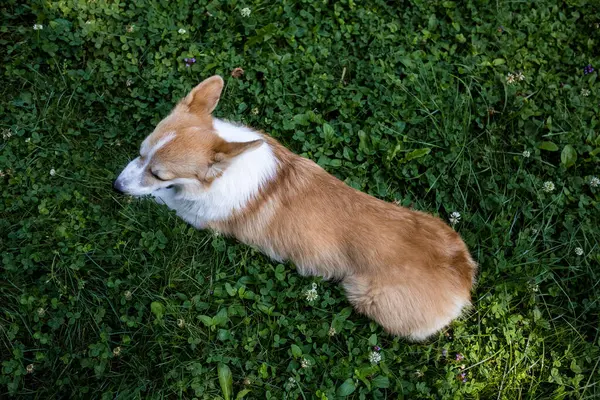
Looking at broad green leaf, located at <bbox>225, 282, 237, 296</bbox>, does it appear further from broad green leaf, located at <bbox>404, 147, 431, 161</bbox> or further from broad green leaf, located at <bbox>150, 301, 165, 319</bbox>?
broad green leaf, located at <bbox>404, 147, 431, 161</bbox>

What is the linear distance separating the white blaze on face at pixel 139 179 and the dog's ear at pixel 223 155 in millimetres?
269

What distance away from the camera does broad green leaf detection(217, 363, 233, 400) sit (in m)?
3.06

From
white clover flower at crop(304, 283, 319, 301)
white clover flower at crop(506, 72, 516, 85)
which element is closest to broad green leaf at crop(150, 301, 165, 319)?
white clover flower at crop(304, 283, 319, 301)

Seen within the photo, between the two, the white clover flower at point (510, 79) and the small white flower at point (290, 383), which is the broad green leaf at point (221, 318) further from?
the white clover flower at point (510, 79)

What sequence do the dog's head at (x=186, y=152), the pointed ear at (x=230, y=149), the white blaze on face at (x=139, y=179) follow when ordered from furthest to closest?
1. the white blaze on face at (x=139, y=179)
2. the dog's head at (x=186, y=152)
3. the pointed ear at (x=230, y=149)

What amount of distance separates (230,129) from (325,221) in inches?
33.2

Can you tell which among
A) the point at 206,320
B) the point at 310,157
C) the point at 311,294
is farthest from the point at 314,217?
the point at 206,320

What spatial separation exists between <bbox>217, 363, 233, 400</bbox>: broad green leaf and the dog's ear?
1153 millimetres

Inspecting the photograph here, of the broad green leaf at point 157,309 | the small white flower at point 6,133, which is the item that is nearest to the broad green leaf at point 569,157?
the broad green leaf at point 157,309

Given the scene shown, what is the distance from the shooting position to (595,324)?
3482mm

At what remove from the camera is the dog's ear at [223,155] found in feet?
9.08

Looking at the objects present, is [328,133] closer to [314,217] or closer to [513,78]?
[314,217]

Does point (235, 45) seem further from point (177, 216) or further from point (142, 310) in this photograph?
point (142, 310)

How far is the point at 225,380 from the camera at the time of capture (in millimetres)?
3072
